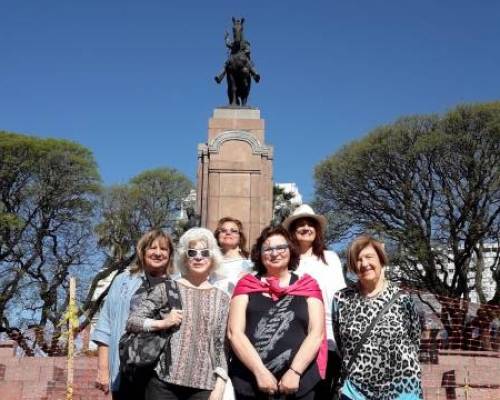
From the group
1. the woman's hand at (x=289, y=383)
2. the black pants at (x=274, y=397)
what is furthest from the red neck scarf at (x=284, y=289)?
the woman's hand at (x=289, y=383)

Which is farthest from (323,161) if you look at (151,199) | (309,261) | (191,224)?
(309,261)

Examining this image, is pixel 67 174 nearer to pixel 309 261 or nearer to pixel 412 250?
pixel 412 250

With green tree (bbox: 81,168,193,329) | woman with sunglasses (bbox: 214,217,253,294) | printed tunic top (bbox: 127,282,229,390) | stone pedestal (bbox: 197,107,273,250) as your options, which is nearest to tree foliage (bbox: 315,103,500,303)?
green tree (bbox: 81,168,193,329)

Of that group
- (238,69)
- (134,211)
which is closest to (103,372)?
(238,69)

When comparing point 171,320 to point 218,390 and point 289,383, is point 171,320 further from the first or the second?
A: point 289,383

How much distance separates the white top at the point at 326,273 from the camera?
14.7 ft

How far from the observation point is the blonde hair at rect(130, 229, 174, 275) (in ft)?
13.9

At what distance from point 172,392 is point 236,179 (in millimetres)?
10789

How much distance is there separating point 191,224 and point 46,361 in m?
4.44

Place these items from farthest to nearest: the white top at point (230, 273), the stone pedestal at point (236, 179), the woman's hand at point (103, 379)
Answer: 1. the stone pedestal at point (236, 179)
2. the white top at point (230, 273)
3. the woman's hand at point (103, 379)

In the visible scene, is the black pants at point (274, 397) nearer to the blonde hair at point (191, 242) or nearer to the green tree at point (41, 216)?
the blonde hair at point (191, 242)

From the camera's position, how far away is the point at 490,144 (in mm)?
23984

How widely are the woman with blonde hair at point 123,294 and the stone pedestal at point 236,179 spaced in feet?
31.6

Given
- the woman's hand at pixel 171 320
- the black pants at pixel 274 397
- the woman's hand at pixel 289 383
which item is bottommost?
the black pants at pixel 274 397
